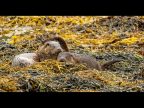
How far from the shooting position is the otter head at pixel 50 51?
1418cm

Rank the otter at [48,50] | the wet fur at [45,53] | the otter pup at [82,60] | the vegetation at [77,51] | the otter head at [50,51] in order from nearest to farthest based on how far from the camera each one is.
A: the vegetation at [77,51] → the otter pup at [82,60] → the wet fur at [45,53] → the otter at [48,50] → the otter head at [50,51]

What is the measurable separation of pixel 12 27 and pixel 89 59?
332 cm

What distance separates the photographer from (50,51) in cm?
1423

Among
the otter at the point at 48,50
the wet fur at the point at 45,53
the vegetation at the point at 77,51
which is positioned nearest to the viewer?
the vegetation at the point at 77,51

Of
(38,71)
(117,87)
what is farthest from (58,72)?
(117,87)

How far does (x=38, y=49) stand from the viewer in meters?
14.6

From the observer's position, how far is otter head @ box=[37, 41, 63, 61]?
1418 centimetres

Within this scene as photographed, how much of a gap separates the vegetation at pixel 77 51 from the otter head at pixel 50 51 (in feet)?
1.69

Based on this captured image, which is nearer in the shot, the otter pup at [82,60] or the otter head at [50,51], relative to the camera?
the otter pup at [82,60]

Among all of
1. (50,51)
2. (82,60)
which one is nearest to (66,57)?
(82,60)

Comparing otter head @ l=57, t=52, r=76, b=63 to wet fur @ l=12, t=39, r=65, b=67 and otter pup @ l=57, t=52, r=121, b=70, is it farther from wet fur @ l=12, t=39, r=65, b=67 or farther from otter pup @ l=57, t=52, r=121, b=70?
wet fur @ l=12, t=39, r=65, b=67

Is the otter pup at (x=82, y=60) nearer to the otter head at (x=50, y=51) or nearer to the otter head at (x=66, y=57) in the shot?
the otter head at (x=66, y=57)

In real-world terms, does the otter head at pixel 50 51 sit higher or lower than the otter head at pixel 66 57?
higher

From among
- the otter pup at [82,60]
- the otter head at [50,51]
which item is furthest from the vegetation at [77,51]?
the otter head at [50,51]
